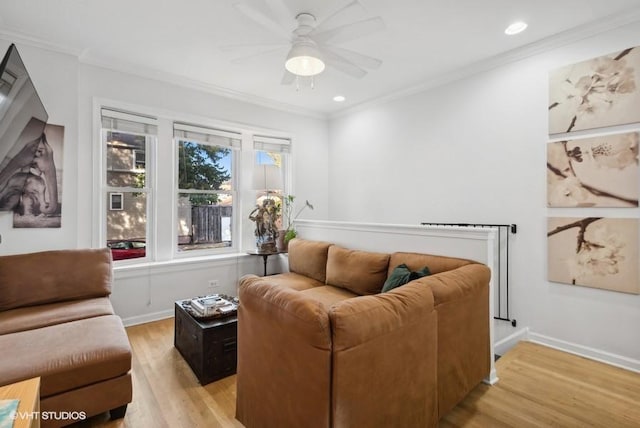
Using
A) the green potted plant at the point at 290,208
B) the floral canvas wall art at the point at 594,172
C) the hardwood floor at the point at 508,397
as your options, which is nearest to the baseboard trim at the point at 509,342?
the hardwood floor at the point at 508,397

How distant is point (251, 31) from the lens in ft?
9.05

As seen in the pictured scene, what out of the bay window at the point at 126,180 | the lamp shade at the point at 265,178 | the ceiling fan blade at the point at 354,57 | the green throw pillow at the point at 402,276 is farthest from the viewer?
the lamp shade at the point at 265,178

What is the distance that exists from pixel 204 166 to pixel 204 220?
71 cm

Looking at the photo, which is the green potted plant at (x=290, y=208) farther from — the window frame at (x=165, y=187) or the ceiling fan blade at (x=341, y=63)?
the ceiling fan blade at (x=341, y=63)

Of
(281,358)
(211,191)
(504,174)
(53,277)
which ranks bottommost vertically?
(281,358)

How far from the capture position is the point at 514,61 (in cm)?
311

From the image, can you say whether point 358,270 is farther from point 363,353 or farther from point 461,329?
point 363,353

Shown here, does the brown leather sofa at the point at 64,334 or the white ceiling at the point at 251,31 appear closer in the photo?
the brown leather sofa at the point at 64,334

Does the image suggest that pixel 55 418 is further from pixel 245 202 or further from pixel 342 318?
pixel 245 202

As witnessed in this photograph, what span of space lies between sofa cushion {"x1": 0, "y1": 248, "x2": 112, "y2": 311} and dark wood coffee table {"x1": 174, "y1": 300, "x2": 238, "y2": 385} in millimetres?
983

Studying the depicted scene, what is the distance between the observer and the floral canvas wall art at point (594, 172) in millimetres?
2441

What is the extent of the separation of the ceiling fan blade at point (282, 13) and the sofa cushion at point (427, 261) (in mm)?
1995

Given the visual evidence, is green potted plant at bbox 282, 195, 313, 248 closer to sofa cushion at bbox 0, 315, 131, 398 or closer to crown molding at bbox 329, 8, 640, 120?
crown molding at bbox 329, 8, 640, 120

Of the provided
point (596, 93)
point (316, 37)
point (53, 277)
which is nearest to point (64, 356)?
point (53, 277)
